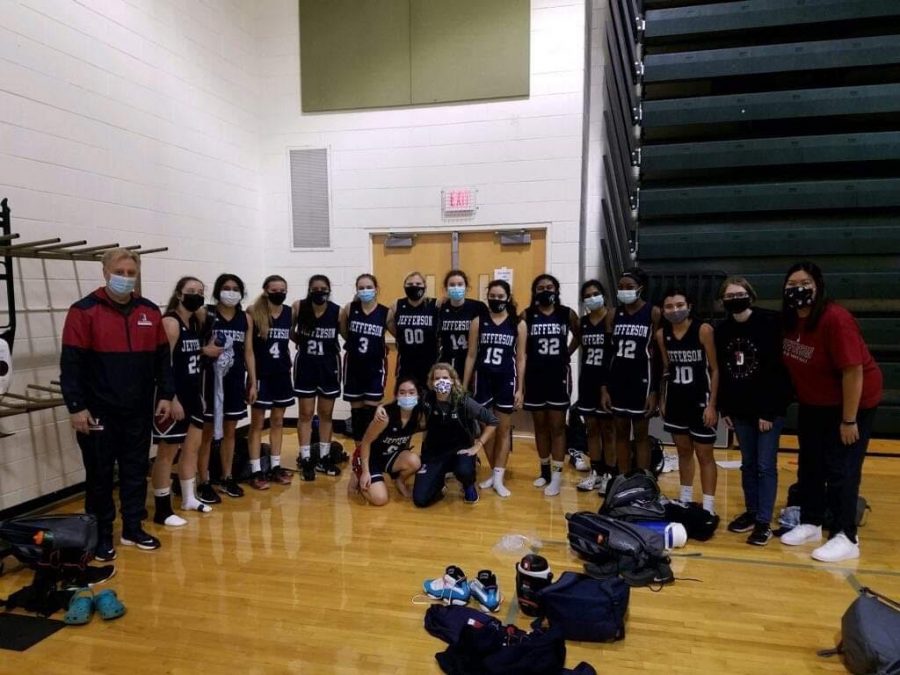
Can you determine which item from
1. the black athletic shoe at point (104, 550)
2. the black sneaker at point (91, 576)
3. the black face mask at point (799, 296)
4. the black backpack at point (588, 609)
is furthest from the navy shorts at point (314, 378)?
the black face mask at point (799, 296)

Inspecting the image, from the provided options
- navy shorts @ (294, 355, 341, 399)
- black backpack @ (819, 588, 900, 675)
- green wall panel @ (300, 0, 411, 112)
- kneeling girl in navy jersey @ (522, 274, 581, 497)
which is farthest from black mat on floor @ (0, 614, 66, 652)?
green wall panel @ (300, 0, 411, 112)

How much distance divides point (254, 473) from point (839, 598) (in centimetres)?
372

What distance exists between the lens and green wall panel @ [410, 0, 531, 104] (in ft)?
18.6

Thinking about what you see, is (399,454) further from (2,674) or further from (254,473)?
(2,674)

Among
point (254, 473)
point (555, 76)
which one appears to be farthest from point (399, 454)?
point (555, 76)

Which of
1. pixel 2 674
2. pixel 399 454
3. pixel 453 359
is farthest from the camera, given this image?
pixel 453 359

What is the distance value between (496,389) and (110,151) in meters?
3.47

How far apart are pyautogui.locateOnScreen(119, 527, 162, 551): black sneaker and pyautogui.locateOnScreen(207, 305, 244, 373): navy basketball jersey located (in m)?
1.18

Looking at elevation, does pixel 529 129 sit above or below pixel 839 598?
above

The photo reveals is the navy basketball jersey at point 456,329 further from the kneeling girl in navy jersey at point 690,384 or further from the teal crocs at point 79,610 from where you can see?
the teal crocs at point 79,610

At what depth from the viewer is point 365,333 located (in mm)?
4570

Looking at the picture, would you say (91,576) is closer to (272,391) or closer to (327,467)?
(272,391)

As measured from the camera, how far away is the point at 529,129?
5719 mm

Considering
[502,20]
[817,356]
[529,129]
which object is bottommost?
[817,356]
